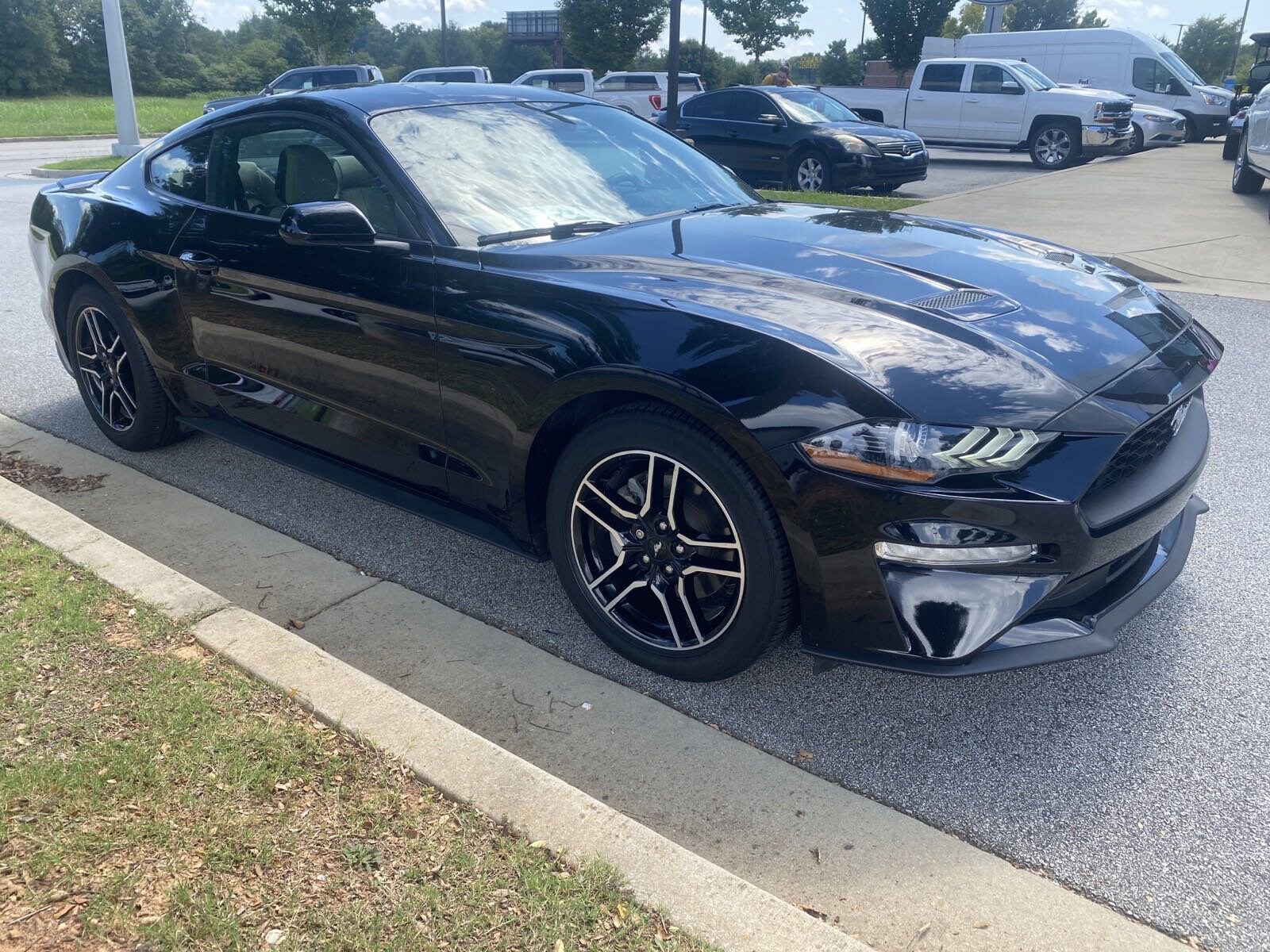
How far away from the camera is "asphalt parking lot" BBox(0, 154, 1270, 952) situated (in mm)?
2244

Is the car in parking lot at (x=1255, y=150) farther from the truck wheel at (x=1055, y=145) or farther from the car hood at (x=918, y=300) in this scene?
the car hood at (x=918, y=300)

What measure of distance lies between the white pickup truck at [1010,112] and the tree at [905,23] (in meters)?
30.5

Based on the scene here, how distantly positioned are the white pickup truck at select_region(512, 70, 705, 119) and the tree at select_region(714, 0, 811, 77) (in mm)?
28176

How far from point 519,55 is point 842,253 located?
263ft

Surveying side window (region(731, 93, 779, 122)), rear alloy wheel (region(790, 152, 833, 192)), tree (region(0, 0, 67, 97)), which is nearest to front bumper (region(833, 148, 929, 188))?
rear alloy wheel (region(790, 152, 833, 192))

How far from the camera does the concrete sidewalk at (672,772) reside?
6.87 ft

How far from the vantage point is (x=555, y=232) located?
3342 mm

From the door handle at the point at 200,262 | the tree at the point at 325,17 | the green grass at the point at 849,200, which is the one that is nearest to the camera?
the door handle at the point at 200,262

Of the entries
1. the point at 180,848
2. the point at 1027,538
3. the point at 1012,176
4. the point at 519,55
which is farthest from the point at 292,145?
the point at 519,55

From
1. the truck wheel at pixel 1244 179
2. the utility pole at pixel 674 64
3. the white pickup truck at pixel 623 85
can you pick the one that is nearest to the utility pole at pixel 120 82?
the white pickup truck at pixel 623 85

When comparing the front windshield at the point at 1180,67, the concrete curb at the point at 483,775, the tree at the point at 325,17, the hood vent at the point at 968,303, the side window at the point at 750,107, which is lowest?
the concrete curb at the point at 483,775

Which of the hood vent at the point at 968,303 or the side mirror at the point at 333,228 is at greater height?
the side mirror at the point at 333,228

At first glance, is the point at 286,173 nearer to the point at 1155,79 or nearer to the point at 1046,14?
the point at 1155,79

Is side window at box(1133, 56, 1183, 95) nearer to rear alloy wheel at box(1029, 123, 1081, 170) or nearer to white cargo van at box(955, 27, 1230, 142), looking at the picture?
white cargo van at box(955, 27, 1230, 142)
